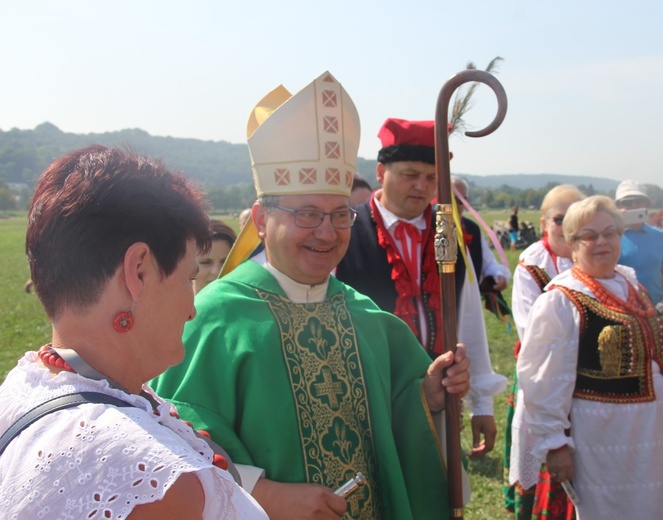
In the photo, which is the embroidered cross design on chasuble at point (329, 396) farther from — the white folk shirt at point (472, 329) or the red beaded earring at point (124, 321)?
the white folk shirt at point (472, 329)

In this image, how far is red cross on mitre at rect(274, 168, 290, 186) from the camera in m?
2.37

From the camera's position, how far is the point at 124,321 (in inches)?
47.8

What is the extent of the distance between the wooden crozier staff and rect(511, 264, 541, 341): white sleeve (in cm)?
188

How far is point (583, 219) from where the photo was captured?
343 cm

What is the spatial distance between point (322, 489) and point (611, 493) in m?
2.01

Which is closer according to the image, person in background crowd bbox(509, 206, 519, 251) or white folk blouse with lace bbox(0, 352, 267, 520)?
white folk blouse with lace bbox(0, 352, 267, 520)

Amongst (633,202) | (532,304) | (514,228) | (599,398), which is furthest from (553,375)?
(514,228)

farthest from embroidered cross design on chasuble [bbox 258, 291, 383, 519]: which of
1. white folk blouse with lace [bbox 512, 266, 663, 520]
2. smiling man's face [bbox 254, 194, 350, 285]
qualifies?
white folk blouse with lace [bbox 512, 266, 663, 520]

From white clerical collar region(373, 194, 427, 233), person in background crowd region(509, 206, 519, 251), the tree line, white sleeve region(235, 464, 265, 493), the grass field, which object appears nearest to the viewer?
the tree line

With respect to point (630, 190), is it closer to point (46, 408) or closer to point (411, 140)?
point (411, 140)

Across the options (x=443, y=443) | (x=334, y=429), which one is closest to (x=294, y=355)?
(x=334, y=429)

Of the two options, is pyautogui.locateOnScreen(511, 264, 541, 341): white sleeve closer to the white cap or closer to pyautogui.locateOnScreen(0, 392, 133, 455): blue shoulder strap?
the white cap

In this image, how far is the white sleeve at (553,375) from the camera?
10.6 feet

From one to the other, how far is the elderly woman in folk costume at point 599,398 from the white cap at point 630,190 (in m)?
3.75
